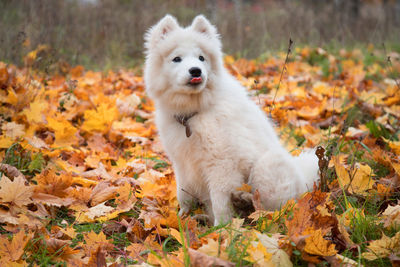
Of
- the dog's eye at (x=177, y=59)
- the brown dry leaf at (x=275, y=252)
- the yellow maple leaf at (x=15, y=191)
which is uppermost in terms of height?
the dog's eye at (x=177, y=59)

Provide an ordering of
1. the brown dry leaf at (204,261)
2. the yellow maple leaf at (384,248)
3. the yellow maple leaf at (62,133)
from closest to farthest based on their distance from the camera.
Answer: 1. the brown dry leaf at (204,261)
2. the yellow maple leaf at (384,248)
3. the yellow maple leaf at (62,133)

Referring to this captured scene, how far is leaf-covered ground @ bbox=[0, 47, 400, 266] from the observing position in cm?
167

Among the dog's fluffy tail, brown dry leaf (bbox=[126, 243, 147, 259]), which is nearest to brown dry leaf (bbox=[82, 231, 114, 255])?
brown dry leaf (bbox=[126, 243, 147, 259])

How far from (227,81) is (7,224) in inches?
70.8

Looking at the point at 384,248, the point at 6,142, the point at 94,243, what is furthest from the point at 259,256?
the point at 6,142

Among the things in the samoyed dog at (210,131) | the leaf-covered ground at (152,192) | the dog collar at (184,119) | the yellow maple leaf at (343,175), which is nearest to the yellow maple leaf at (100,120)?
the leaf-covered ground at (152,192)

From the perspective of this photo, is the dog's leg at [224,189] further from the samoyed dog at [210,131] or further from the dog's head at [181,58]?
the dog's head at [181,58]

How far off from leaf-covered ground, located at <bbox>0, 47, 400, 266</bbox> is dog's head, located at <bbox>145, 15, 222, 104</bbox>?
585 mm

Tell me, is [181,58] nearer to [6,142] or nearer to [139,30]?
[6,142]

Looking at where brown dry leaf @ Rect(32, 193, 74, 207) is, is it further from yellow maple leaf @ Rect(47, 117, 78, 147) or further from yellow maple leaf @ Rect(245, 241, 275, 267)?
yellow maple leaf @ Rect(245, 241, 275, 267)

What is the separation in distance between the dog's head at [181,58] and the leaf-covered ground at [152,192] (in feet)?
1.92

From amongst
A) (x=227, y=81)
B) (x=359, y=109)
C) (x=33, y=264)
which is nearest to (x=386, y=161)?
(x=227, y=81)

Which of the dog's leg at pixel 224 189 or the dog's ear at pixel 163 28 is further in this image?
the dog's ear at pixel 163 28

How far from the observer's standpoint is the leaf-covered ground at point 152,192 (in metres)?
1.67
